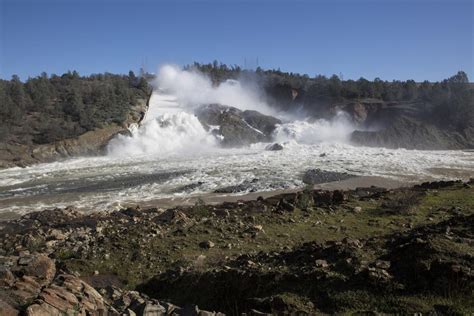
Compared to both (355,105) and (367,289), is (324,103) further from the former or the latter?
(367,289)

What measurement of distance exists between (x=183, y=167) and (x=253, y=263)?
23447 mm

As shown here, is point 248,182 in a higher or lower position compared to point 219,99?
lower

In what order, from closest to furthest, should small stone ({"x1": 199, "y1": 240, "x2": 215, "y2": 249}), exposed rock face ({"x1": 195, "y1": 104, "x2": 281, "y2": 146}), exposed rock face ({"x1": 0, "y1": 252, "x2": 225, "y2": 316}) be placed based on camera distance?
exposed rock face ({"x1": 0, "y1": 252, "x2": 225, "y2": 316}), small stone ({"x1": 199, "y1": 240, "x2": 215, "y2": 249}), exposed rock face ({"x1": 195, "y1": 104, "x2": 281, "y2": 146})

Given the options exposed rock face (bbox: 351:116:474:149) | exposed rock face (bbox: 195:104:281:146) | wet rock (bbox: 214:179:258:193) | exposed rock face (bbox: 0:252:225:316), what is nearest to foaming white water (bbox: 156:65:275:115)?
exposed rock face (bbox: 195:104:281:146)

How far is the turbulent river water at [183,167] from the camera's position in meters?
22.9

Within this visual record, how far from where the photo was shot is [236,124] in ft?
162

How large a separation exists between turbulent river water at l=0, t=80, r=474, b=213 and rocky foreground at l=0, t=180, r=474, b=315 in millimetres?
8609

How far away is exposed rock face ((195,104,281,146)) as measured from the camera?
153 feet

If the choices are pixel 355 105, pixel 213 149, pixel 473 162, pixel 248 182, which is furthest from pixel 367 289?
pixel 355 105

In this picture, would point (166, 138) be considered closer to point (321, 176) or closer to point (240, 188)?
point (321, 176)

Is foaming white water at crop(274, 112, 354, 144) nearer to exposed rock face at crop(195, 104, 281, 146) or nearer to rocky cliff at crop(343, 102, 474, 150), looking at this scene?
exposed rock face at crop(195, 104, 281, 146)

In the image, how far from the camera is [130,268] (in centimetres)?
916

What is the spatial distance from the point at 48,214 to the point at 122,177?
445 inches

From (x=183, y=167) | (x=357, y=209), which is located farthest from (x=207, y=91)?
(x=357, y=209)
